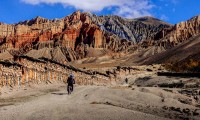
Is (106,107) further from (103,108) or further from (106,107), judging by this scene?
(103,108)

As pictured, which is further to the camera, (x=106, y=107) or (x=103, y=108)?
(x=106, y=107)

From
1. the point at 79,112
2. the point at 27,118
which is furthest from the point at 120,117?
the point at 27,118

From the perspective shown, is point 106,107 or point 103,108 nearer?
point 103,108

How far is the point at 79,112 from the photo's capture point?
1468cm

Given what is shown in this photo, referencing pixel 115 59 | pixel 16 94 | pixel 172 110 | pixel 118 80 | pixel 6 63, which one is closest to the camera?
pixel 172 110

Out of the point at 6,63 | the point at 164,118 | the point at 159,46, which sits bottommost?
the point at 164,118

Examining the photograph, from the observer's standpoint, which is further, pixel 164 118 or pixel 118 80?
pixel 118 80

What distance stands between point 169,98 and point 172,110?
133 inches

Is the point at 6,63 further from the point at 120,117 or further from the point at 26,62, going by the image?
the point at 120,117

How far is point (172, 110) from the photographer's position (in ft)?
57.6

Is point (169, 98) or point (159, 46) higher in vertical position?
point (159, 46)

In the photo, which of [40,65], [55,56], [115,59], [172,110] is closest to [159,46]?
[115,59]

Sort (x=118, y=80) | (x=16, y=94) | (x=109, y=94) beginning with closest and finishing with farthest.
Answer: (x=109, y=94) → (x=16, y=94) → (x=118, y=80)

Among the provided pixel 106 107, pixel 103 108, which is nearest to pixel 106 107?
pixel 106 107
